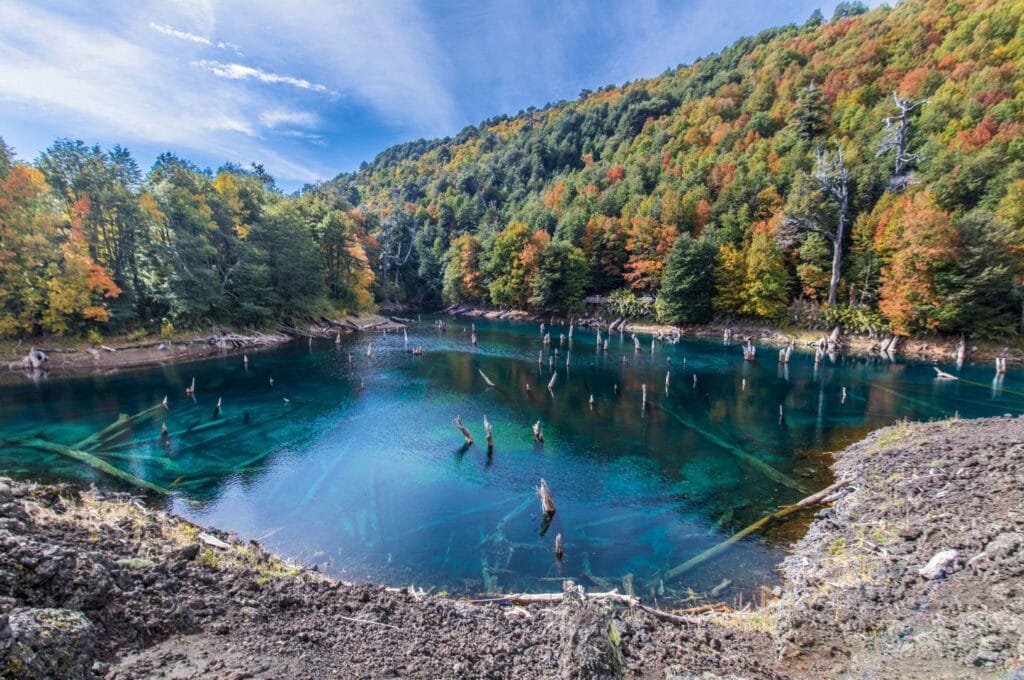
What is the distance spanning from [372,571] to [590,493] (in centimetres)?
909

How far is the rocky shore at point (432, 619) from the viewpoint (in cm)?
633

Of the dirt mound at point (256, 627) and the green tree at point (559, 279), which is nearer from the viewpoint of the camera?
the dirt mound at point (256, 627)

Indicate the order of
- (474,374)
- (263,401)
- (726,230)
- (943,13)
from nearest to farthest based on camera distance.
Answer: (263,401)
(474,374)
(726,230)
(943,13)

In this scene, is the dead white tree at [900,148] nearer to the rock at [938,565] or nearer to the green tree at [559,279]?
the green tree at [559,279]

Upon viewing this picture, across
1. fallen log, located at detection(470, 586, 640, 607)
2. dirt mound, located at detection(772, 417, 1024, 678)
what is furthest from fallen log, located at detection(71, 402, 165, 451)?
dirt mound, located at detection(772, 417, 1024, 678)

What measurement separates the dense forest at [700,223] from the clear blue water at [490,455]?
32.8 feet

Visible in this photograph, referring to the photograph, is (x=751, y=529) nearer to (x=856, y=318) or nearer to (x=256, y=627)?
(x=256, y=627)

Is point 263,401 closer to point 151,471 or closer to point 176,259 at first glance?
point 151,471

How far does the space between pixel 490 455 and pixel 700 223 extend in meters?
61.9

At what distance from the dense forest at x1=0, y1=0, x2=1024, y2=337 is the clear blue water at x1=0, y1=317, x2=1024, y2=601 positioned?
998cm

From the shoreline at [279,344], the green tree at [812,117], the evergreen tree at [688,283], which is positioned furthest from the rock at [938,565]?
the green tree at [812,117]

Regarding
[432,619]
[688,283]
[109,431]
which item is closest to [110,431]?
[109,431]

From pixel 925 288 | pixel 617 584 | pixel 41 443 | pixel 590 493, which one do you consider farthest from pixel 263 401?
pixel 925 288

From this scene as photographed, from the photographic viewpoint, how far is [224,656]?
265 inches
